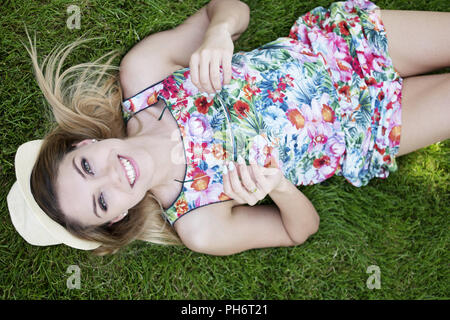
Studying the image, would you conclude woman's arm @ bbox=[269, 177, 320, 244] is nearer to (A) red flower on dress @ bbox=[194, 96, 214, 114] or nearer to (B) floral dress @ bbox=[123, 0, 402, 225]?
(B) floral dress @ bbox=[123, 0, 402, 225]

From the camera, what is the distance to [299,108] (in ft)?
6.25

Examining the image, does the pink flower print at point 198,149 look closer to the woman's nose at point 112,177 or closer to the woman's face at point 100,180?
the woman's face at point 100,180

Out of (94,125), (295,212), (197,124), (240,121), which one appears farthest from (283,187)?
(94,125)

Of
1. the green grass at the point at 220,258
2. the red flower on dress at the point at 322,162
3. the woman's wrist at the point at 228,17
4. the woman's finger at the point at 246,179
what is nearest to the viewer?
the woman's finger at the point at 246,179

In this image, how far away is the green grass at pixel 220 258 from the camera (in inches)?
90.2

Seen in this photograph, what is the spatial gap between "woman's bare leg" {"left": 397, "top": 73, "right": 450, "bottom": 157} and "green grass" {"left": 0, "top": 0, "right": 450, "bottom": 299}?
39 cm

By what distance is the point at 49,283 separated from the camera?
2.30 metres

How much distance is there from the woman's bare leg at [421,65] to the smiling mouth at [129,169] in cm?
133

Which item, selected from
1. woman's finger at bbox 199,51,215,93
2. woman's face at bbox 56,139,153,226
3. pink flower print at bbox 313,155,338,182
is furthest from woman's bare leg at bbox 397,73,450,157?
woman's face at bbox 56,139,153,226

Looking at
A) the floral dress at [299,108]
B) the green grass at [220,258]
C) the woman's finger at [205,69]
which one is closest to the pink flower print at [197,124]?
the floral dress at [299,108]

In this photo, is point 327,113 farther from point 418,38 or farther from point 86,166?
point 86,166

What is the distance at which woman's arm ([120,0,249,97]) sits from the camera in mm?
1982

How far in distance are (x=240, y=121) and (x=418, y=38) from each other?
3.25 ft
